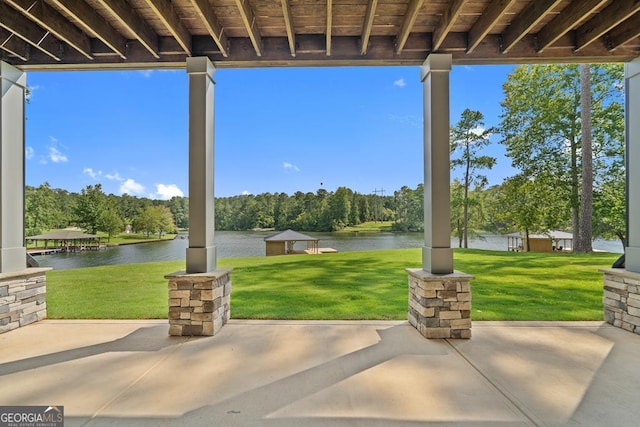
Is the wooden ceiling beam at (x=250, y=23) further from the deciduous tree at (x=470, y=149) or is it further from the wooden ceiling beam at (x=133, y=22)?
the deciduous tree at (x=470, y=149)

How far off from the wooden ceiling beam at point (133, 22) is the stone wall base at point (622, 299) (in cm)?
576

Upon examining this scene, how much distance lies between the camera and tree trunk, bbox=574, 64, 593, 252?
8.89 metres

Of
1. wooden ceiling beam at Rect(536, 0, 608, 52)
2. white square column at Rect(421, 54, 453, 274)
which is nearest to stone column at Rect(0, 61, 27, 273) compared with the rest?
white square column at Rect(421, 54, 453, 274)

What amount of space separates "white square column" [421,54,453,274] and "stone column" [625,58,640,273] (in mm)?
2126

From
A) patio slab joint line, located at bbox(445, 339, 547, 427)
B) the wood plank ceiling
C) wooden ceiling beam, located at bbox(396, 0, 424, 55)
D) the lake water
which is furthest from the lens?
the lake water

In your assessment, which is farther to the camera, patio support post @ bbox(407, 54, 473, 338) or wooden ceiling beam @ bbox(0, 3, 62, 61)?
patio support post @ bbox(407, 54, 473, 338)

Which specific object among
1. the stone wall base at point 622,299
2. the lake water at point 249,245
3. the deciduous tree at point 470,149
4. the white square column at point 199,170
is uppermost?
the deciduous tree at point 470,149

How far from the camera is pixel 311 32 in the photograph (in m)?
3.42

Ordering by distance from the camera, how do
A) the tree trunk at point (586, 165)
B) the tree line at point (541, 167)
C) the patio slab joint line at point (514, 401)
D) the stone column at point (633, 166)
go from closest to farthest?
the patio slab joint line at point (514, 401) < the stone column at point (633, 166) < the tree trunk at point (586, 165) < the tree line at point (541, 167)

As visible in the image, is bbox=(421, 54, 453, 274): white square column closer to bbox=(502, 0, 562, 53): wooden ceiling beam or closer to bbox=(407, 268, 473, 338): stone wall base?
bbox=(407, 268, 473, 338): stone wall base

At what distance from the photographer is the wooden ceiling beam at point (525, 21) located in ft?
9.05

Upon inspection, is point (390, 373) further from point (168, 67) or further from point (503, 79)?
point (503, 79)

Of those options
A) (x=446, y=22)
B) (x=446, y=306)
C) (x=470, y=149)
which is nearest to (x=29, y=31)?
(x=446, y=22)

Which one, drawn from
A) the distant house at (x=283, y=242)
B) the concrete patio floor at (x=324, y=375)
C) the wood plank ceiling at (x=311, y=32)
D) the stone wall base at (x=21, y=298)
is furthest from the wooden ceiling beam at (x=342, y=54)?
the distant house at (x=283, y=242)
